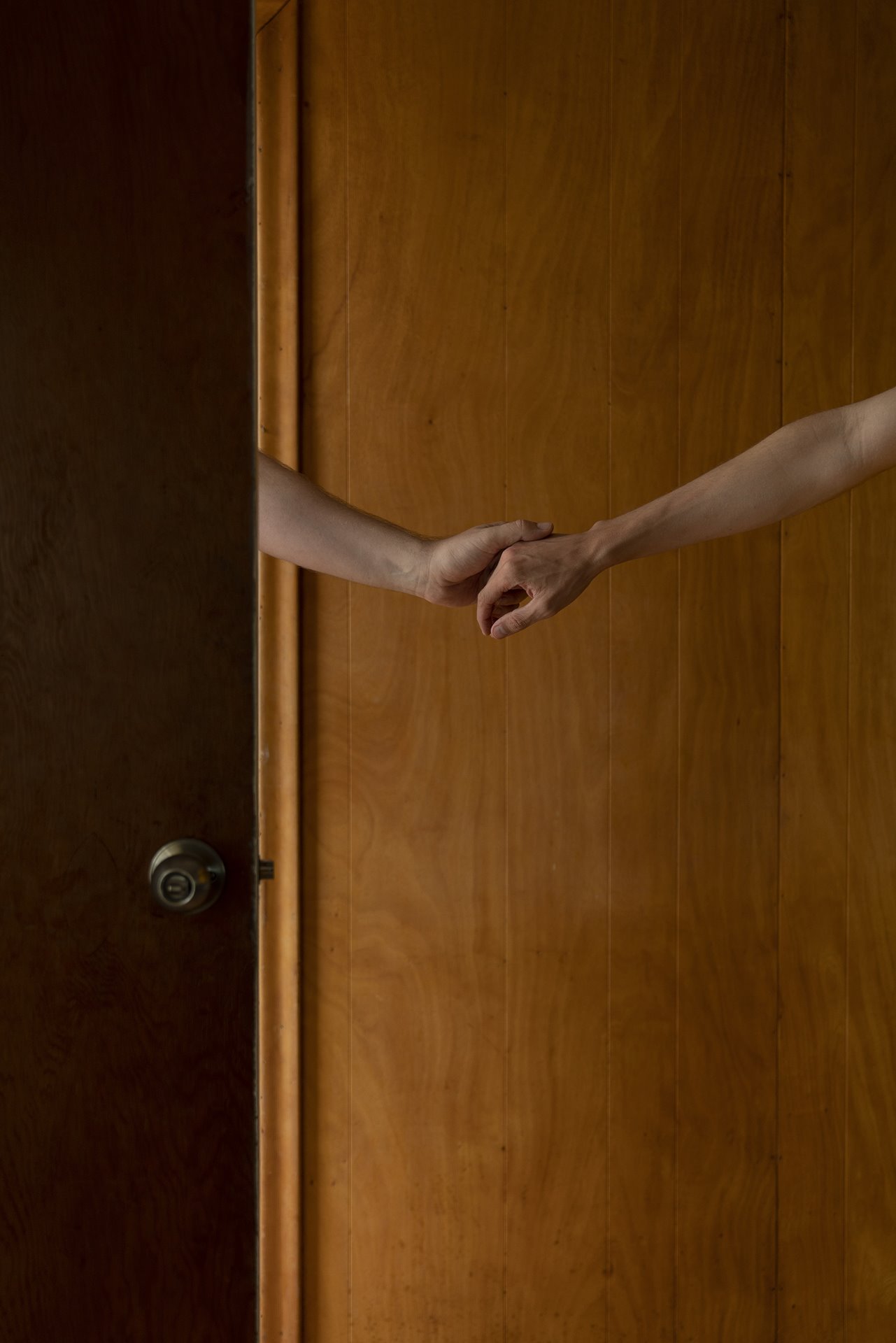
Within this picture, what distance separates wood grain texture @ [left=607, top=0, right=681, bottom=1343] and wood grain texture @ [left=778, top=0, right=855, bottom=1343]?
0.20 m

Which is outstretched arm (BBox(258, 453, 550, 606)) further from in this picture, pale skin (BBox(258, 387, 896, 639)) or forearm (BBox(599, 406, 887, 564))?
forearm (BBox(599, 406, 887, 564))

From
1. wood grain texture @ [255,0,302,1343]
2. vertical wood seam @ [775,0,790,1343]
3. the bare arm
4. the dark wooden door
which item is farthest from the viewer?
vertical wood seam @ [775,0,790,1343]

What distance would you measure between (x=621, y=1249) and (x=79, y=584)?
1.54m

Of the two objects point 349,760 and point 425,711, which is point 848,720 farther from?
point 349,760

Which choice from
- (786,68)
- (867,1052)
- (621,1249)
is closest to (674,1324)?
(621,1249)

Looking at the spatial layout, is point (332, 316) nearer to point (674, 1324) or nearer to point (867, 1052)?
point (867, 1052)

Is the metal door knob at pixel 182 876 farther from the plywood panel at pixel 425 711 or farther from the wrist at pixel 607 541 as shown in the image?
the plywood panel at pixel 425 711

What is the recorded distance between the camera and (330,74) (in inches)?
62.2

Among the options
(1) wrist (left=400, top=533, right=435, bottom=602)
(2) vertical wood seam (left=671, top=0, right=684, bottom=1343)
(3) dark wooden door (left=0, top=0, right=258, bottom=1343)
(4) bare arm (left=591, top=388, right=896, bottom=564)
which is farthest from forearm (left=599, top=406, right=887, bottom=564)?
(3) dark wooden door (left=0, top=0, right=258, bottom=1343)

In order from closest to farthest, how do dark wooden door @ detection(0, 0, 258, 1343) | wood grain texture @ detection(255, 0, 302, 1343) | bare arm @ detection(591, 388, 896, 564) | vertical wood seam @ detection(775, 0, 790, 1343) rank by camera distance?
dark wooden door @ detection(0, 0, 258, 1343) < bare arm @ detection(591, 388, 896, 564) < wood grain texture @ detection(255, 0, 302, 1343) < vertical wood seam @ detection(775, 0, 790, 1343)

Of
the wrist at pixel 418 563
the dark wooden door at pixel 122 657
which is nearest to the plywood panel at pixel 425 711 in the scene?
the wrist at pixel 418 563

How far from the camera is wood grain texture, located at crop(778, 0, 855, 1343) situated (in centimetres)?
169

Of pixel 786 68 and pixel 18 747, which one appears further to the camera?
pixel 786 68

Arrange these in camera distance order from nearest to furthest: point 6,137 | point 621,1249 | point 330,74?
point 6,137
point 330,74
point 621,1249
